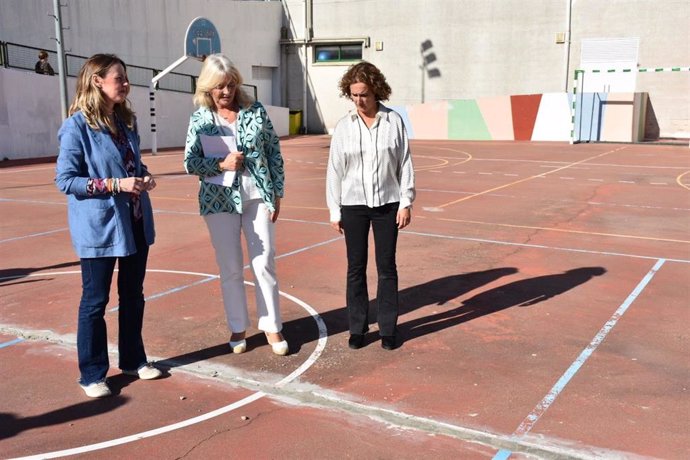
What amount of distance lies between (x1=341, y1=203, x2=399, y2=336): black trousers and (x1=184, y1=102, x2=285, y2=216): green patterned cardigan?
0.66m

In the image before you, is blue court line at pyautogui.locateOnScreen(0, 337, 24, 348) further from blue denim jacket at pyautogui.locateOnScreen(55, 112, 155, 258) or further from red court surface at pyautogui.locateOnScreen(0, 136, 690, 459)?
blue denim jacket at pyautogui.locateOnScreen(55, 112, 155, 258)

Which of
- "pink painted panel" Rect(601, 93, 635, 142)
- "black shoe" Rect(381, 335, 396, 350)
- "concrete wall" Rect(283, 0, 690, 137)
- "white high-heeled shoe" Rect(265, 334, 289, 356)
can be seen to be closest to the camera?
"white high-heeled shoe" Rect(265, 334, 289, 356)

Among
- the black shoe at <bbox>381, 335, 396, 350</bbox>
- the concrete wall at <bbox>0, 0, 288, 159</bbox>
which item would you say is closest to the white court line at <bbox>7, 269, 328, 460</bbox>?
the black shoe at <bbox>381, 335, 396, 350</bbox>

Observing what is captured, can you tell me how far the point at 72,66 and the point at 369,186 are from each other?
24.4 meters

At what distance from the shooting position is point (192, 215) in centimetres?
1120

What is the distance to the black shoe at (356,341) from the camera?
5152 mm

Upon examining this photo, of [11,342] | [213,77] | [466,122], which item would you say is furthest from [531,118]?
[11,342]

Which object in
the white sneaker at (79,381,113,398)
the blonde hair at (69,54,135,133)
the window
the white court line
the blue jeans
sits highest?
the window

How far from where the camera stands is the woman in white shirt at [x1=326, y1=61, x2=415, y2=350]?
5.00m

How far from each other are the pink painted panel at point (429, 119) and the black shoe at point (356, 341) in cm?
2805

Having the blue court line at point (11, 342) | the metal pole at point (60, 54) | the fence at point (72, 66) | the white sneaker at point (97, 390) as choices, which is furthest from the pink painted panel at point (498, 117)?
the white sneaker at point (97, 390)

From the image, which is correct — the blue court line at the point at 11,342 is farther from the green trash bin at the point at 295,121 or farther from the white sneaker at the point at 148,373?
the green trash bin at the point at 295,121

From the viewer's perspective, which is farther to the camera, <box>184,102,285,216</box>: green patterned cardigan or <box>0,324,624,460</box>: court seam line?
<box>184,102,285,216</box>: green patterned cardigan

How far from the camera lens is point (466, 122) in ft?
105
